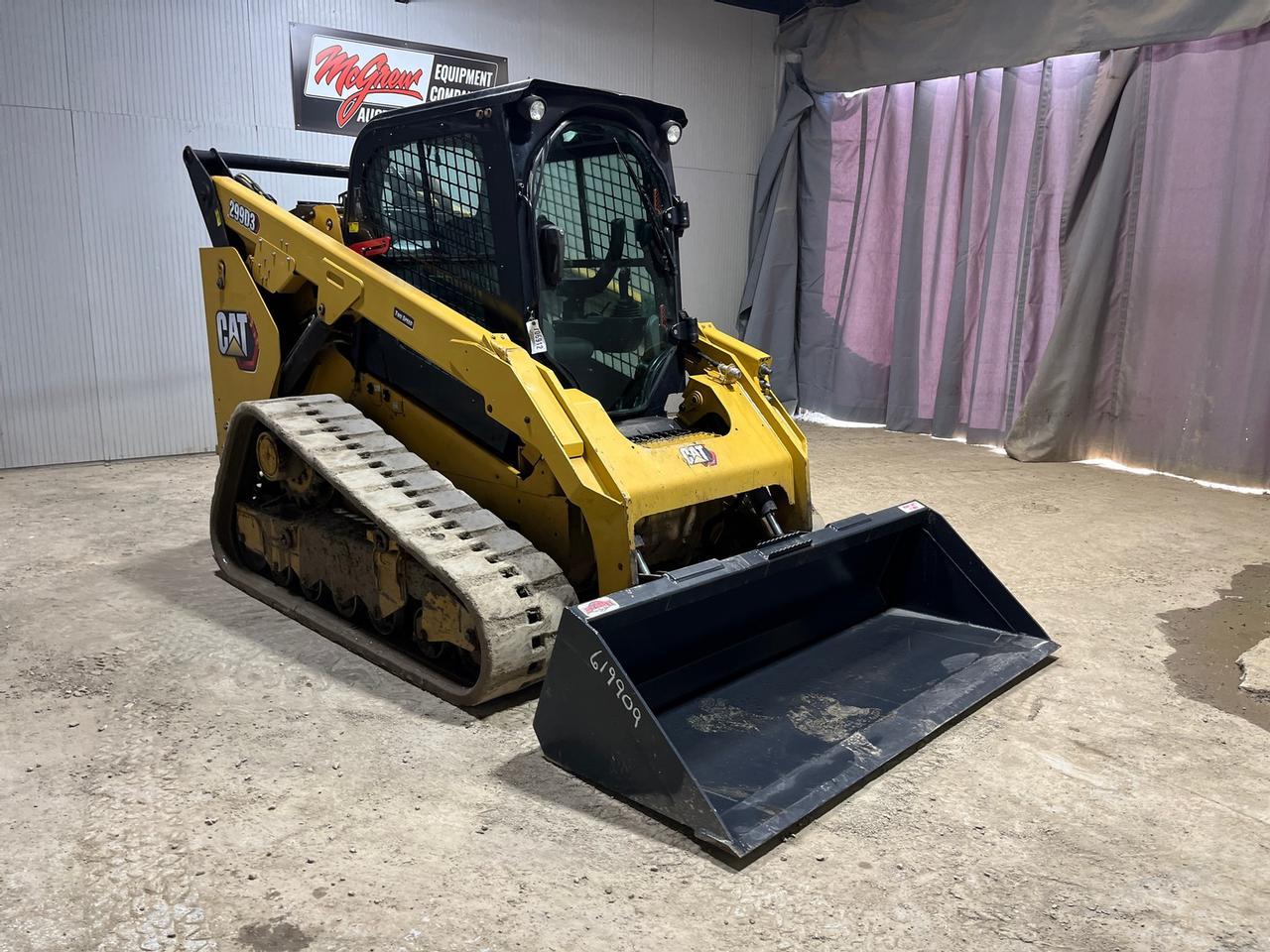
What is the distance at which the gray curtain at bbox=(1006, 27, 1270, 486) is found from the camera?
6609 millimetres

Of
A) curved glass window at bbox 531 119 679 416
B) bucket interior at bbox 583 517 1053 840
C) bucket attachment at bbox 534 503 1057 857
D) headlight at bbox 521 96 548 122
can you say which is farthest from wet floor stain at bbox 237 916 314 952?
headlight at bbox 521 96 548 122

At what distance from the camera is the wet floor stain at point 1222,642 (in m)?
3.40

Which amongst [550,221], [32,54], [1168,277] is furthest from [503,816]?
[1168,277]

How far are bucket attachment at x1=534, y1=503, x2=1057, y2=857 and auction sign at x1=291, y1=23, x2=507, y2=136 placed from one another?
15.6ft

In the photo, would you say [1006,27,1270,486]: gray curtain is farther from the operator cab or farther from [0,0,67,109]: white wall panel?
[0,0,67,109]: white wall panel

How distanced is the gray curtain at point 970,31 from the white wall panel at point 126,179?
9.89 feet

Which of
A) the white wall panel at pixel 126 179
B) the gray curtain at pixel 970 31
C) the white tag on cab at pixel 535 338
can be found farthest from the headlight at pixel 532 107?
the gray curtain at pixel 970 31

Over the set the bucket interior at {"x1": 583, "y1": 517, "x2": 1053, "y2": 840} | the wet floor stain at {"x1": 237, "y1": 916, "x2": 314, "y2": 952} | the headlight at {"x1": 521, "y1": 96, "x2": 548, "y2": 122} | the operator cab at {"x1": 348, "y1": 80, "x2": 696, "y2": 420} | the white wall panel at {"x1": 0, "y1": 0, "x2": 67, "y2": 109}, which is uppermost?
the white wall panel at {"x1": 0, "y1": 0, "x2": 67, "y2": 109}

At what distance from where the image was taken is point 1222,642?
3.93 meters

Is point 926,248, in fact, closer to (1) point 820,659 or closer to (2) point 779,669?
(1) point 820,659

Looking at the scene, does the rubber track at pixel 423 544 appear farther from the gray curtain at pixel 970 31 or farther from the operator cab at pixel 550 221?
the gray curtain at pixel 970 31

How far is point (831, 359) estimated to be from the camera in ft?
30.7

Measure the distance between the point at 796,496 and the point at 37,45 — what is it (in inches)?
212

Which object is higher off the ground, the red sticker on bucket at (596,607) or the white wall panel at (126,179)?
the white wall panel at (126,179)
